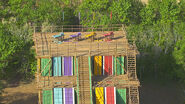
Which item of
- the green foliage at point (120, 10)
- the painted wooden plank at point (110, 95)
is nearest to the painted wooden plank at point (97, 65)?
the painted wooden plank at point (110, 95)

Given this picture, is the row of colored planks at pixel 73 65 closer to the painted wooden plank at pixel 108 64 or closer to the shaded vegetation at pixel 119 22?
the painted wooden plank at pixel 108 64

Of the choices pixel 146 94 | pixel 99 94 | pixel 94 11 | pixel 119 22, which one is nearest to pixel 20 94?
pixel 99 94

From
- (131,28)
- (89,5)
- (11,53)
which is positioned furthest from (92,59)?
(89,5)

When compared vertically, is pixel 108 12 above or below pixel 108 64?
above

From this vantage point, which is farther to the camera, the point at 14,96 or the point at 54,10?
the point at 54,10

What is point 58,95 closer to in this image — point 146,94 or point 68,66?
point 68,66

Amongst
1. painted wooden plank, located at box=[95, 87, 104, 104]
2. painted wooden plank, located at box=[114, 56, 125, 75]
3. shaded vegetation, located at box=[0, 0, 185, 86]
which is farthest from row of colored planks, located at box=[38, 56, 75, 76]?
shaded vegetation, located at box=[0, 0, 185, 86]

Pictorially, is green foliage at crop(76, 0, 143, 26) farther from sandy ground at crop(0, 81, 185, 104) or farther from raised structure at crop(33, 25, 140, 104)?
raised structure at crop(33, 25, 140, 104)

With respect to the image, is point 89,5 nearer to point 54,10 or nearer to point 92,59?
point 54,10
